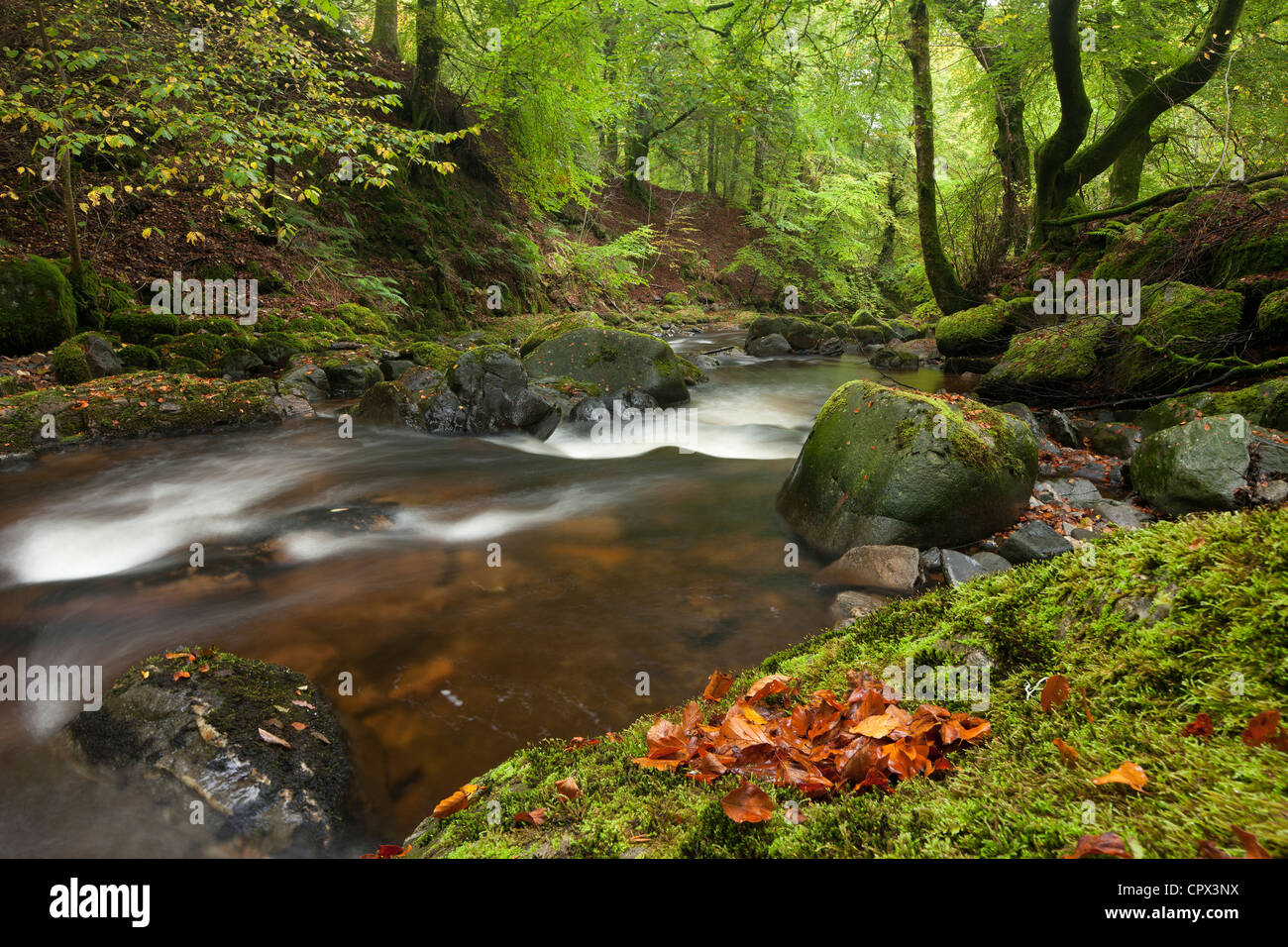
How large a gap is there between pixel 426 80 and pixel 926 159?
14078 millimetres

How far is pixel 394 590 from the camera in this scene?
4875 mm

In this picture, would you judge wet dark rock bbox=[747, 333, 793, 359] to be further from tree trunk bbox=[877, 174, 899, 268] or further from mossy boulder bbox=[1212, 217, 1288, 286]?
tree trunk bbox=[877, 174, 899, 268]

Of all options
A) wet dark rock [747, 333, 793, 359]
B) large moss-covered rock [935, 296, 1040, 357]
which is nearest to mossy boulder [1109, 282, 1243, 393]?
large moss-covered rock [935, 296, 1040, 357]

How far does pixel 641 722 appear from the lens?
2.31m

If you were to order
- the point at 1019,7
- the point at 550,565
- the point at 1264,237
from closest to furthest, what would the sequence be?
1. the point at 550,565
2. the point at 1264,237
3. the point at 1019,7

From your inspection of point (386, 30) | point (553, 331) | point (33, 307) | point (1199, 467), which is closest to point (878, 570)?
point (1199, 467)

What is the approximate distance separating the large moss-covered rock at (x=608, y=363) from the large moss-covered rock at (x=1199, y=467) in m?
7.53

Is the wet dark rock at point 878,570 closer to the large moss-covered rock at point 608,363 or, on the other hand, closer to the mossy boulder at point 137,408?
the large moss-covered rock at point 608,363

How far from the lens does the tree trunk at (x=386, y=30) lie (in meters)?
20.2

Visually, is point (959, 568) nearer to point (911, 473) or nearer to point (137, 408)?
point (911, 473)
